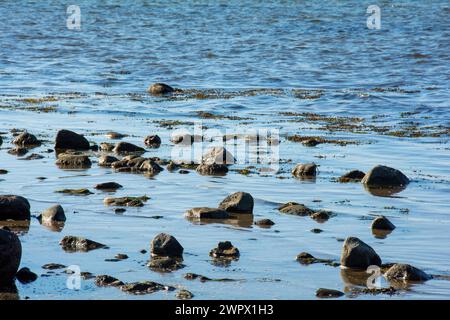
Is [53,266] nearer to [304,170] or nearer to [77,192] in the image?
[77,192]

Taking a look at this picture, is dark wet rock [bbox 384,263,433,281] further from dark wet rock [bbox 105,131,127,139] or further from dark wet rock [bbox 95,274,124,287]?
dark wet rock [bbox 105,131,127,139]

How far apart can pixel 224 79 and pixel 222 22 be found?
55.2 feet

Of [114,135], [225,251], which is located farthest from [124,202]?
[114,135]

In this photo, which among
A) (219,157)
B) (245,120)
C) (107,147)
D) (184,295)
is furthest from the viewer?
(245,120)

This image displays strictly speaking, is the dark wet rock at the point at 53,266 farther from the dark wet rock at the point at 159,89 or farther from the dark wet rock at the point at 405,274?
the dark wet rock at the point at 159,89

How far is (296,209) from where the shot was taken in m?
12.9

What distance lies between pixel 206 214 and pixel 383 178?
334 centimetres

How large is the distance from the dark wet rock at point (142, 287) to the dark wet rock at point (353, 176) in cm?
609

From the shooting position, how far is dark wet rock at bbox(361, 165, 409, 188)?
14.7 meters

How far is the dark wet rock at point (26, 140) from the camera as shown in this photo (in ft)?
58.9

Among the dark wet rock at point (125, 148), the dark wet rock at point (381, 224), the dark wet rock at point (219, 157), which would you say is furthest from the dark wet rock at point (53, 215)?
the dark wet rock at point (125, 148)

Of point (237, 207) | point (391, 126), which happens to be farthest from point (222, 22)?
point (237, 207)

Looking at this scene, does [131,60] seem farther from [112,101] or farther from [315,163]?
[315,163]

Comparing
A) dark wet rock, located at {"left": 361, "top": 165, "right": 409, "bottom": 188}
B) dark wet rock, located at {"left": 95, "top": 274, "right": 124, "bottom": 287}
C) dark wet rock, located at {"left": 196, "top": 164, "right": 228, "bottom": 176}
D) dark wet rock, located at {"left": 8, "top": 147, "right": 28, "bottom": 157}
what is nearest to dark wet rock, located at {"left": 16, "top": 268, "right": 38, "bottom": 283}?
dark wet rock, located at {"left": 95, "top": 274, "right": 124, "bottom": 287}
